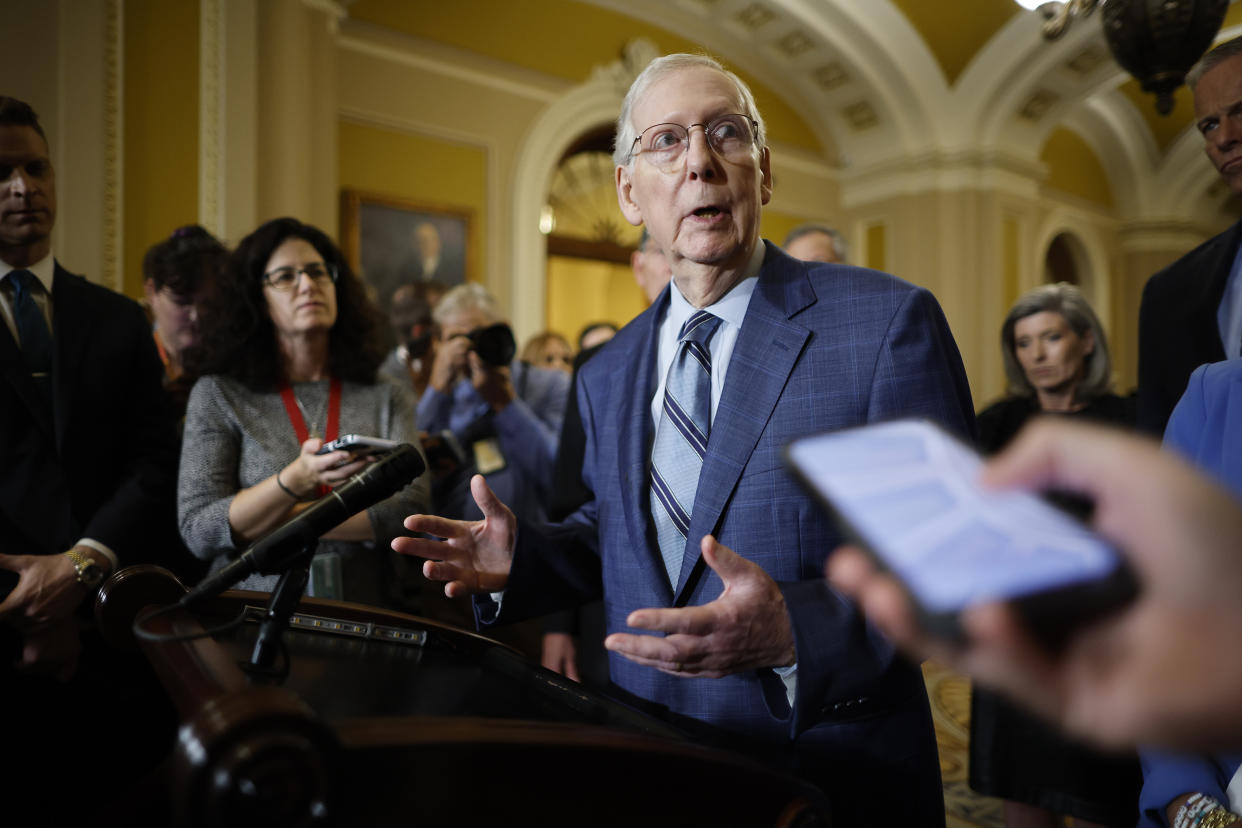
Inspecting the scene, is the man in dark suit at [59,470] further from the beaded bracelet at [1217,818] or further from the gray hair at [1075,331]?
the gray hair at [1075,331]

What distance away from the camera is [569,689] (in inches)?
37.5

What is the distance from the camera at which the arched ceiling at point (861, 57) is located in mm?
7070

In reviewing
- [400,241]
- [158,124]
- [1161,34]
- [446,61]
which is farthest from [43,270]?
[446,61]

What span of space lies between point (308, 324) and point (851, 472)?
1882 mm

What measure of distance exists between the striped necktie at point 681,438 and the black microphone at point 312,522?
426 mm

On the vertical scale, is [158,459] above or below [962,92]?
below

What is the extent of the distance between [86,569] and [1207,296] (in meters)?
2.66

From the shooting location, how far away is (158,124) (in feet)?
14.2

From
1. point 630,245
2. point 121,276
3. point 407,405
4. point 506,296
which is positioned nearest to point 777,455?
point 407,405

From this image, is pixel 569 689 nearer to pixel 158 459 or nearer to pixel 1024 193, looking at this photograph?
pixel 158 459

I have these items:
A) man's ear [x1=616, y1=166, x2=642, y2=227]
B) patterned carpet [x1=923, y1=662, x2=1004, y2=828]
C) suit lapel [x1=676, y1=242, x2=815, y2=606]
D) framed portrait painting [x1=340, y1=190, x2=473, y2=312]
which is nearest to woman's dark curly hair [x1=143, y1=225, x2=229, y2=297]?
man's ear [x1=616, y1=166, x2=642, y2=227]

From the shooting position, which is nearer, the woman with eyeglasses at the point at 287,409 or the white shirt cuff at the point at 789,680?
the white shirt cuff at the point at 789,680

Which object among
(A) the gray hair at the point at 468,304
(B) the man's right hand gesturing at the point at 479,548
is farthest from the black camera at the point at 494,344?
(B) the man's right hand gesturing at the point at 479,548

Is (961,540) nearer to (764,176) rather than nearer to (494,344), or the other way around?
(764,176)
